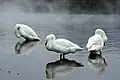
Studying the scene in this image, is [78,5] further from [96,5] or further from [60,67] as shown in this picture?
[60,67]

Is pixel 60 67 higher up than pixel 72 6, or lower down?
higher up

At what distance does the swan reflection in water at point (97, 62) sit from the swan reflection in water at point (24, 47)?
5.98 ft

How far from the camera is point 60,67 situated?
895 centimetres

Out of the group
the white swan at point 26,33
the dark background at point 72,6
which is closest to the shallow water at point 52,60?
the white swan at point 26,33

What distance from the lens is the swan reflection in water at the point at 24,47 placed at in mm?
10627

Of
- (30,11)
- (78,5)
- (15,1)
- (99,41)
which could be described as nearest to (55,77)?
(99,41)

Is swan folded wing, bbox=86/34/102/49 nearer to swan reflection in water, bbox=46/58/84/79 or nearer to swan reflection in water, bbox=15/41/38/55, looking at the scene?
swan reflection in water, bbox=46/58/84/79

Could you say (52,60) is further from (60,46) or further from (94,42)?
(94,42)

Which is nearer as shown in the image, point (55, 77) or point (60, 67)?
point (55, 77)

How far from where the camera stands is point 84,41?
12188 millimetres

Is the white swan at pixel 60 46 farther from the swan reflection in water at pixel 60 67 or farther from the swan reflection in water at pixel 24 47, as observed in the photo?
the swan reflection in water at pixel 24 47

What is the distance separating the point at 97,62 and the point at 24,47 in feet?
8.99

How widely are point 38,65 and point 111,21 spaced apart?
32.8ft

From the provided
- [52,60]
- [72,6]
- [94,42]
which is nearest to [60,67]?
[52,60]
